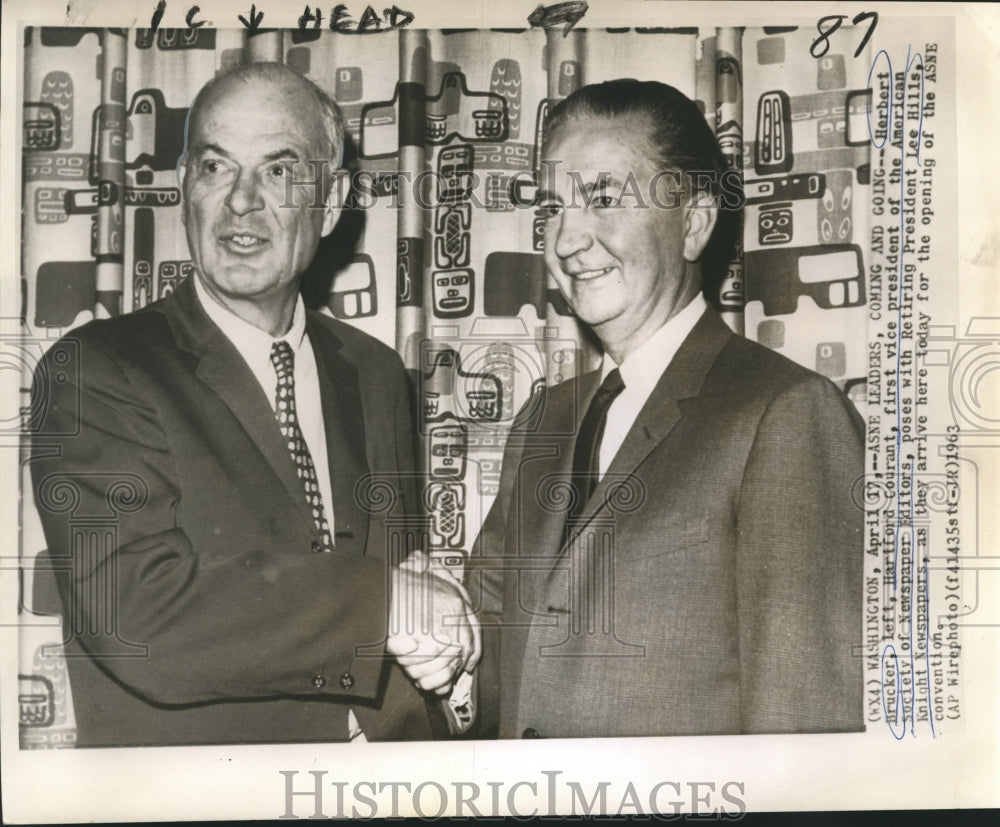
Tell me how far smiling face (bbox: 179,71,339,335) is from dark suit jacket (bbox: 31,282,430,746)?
115mm

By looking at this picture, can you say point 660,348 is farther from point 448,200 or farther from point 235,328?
point 235,328

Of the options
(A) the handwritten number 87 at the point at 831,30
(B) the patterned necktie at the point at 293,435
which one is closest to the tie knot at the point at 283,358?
(B) the patterned necktie at the point at 293,435

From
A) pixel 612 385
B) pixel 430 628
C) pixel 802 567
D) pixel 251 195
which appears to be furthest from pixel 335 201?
pixel 802 567

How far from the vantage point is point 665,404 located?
99.1 inches

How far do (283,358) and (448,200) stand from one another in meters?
0.57

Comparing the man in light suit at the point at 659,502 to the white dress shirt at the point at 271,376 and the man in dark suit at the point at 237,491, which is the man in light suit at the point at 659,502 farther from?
the white dress shirt at the point at 271,376

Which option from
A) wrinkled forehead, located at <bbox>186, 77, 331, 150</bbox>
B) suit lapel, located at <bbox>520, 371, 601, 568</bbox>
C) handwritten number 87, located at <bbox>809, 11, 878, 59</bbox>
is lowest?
suit lapel, located at <bbox>520, 371, 601, 568</bbox>

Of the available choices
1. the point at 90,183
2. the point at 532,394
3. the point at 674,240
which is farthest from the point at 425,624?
the point at 90,183

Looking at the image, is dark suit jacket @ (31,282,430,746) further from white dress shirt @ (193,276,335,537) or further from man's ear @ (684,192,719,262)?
man's ear @ (684,192,719,262)

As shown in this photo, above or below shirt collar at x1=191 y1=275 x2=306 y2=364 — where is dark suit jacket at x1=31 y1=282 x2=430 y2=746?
below

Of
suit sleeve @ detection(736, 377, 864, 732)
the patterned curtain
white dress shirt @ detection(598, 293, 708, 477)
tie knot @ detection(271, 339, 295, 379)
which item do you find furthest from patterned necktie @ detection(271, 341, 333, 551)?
suit sleeve @ detection(736, 377, 864, 732)

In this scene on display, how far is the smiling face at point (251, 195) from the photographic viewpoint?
8.25 ft

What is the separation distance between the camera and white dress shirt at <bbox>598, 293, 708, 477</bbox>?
8.32 feet

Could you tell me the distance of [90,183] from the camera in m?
2.55
